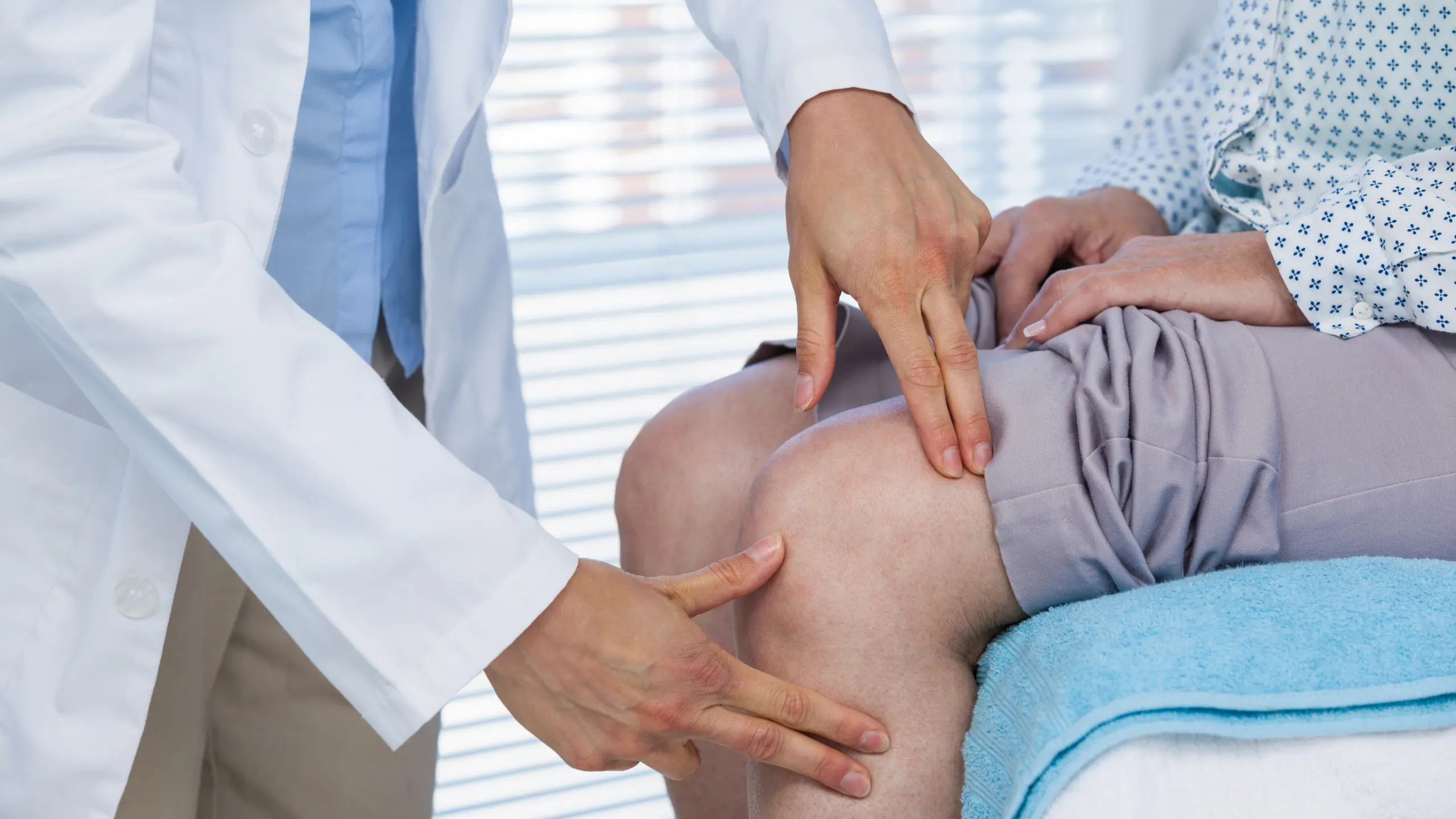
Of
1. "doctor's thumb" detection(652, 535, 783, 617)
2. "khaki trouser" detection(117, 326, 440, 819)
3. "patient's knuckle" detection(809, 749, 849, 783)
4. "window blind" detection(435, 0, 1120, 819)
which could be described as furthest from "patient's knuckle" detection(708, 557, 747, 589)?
"window blind" detection(435, 0, 1120, 819)

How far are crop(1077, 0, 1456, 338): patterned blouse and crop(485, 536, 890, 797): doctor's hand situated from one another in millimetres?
401

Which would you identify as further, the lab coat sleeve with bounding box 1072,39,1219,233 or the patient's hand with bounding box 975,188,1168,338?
the lab coat sleeve with bounding box 1072,39,1219,233

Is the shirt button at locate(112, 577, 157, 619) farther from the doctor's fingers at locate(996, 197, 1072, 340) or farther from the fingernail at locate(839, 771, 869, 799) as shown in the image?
the doctor's fingers at locate(996, 197, 1072, 340)

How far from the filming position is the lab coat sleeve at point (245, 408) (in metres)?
0.59

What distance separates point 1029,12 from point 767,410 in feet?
4.30

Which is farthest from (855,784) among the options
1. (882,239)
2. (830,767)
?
(882,239)

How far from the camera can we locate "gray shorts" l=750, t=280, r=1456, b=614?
1.97 feet

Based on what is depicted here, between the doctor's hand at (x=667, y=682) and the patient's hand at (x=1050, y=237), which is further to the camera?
the patient's hand at (x=1050, y=237)

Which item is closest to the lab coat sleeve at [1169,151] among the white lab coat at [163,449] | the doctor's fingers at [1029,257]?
the doctor's fingers at [1029,257]

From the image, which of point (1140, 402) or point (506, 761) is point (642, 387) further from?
point (1140, 402)

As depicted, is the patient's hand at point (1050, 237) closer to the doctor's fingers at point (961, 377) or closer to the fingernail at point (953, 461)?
the doctor's fingers at point (961, 377)

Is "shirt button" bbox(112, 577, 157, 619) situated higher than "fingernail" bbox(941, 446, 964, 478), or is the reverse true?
"fingernail" bbox(941, 446, 964, 478)

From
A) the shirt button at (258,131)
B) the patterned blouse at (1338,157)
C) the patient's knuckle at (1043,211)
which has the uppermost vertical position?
the patterned blouse at (1338,157)

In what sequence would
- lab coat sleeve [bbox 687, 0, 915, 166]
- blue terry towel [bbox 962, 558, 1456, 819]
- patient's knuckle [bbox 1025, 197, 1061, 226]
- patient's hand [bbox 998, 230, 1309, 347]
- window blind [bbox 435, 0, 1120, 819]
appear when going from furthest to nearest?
window blind [bbox 435, 0, 1120, 819] → patient's knuckle [bbox 1025, 197, 1061, 226] → lab coat sleeve [bbox 687, 0, 915, 166] → patient's hand [bbox 998, 230, 1309, 347] → blue terry towel [bbox 962, 558, 1456, 819]
